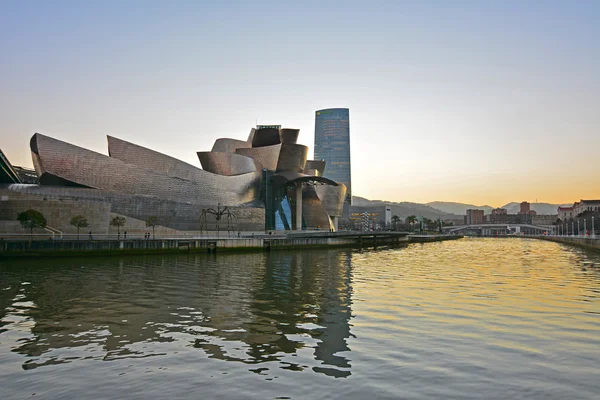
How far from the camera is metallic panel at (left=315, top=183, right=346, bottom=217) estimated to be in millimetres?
104000

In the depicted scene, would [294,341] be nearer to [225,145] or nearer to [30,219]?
[30,219]

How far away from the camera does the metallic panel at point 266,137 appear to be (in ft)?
289

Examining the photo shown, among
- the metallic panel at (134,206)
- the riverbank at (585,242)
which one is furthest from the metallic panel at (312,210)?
the riverbank at (585,242)

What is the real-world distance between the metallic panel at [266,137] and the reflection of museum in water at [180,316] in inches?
2435

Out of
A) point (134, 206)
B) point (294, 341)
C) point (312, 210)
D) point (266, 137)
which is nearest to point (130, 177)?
point (134, 206)

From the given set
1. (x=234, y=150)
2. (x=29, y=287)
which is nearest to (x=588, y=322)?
(x=29, y=287)

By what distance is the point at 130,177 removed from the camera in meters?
57.8

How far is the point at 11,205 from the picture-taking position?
43250 mm

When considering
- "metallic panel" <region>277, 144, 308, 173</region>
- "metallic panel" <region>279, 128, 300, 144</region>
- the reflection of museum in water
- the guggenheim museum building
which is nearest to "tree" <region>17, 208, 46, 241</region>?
the guggenheim museum building

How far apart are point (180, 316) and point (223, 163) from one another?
6365cm

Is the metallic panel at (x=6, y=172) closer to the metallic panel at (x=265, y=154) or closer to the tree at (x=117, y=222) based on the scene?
the tree at (x=117, y=222)

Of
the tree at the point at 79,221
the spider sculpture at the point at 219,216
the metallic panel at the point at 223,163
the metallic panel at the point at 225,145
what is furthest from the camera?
the metallic panel at the point at 225,145

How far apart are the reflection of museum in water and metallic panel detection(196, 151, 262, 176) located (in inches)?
1990

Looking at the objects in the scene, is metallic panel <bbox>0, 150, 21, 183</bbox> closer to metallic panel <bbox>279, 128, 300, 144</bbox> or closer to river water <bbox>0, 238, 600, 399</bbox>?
river water <bbox>0, 238, 600, 399</bbox>
